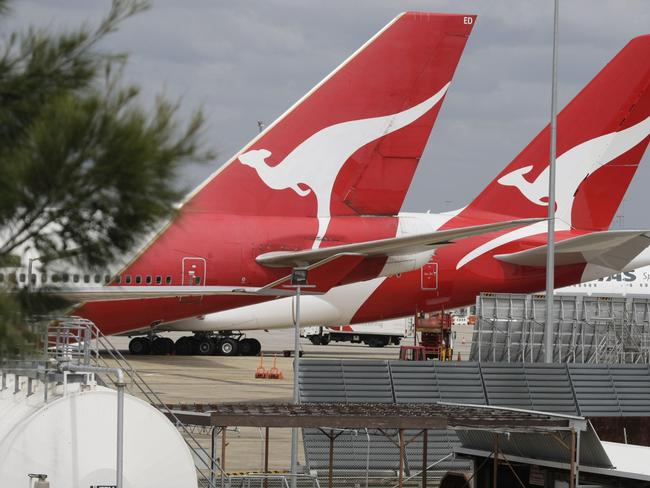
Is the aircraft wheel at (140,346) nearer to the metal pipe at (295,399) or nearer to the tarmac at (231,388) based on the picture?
the tarmac at (231,388)

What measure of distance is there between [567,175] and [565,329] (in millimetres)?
5073

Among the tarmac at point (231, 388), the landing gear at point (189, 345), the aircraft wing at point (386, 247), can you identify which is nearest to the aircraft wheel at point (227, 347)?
the landing gear at point (189, 345)

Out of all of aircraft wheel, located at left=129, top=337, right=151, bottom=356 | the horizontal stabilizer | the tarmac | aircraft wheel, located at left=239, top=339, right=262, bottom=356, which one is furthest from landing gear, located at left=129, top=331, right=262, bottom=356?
the horizontal stabilizer

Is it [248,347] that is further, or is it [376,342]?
[376,342]

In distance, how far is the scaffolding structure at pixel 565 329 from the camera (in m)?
39.9

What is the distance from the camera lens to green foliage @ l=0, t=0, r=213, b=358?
777 cm

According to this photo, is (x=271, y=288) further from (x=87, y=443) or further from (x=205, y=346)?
(x=87, y=443)

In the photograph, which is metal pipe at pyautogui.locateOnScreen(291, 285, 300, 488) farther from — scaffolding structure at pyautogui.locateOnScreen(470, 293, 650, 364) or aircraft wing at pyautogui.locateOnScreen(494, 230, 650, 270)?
scaffolding structure at pyautogui.locateOnScreen(470, 293, 650, 364)

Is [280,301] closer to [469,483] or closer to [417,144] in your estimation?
[417,144]

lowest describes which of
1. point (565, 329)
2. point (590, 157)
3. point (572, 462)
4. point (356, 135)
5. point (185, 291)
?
point (572, 462)

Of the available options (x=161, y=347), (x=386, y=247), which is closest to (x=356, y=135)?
(x=386, y=247)

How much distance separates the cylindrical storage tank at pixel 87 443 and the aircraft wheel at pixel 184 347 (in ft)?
114

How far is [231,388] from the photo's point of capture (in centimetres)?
3594

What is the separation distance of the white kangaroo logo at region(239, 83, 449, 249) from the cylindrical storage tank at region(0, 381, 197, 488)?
62.4 feet
